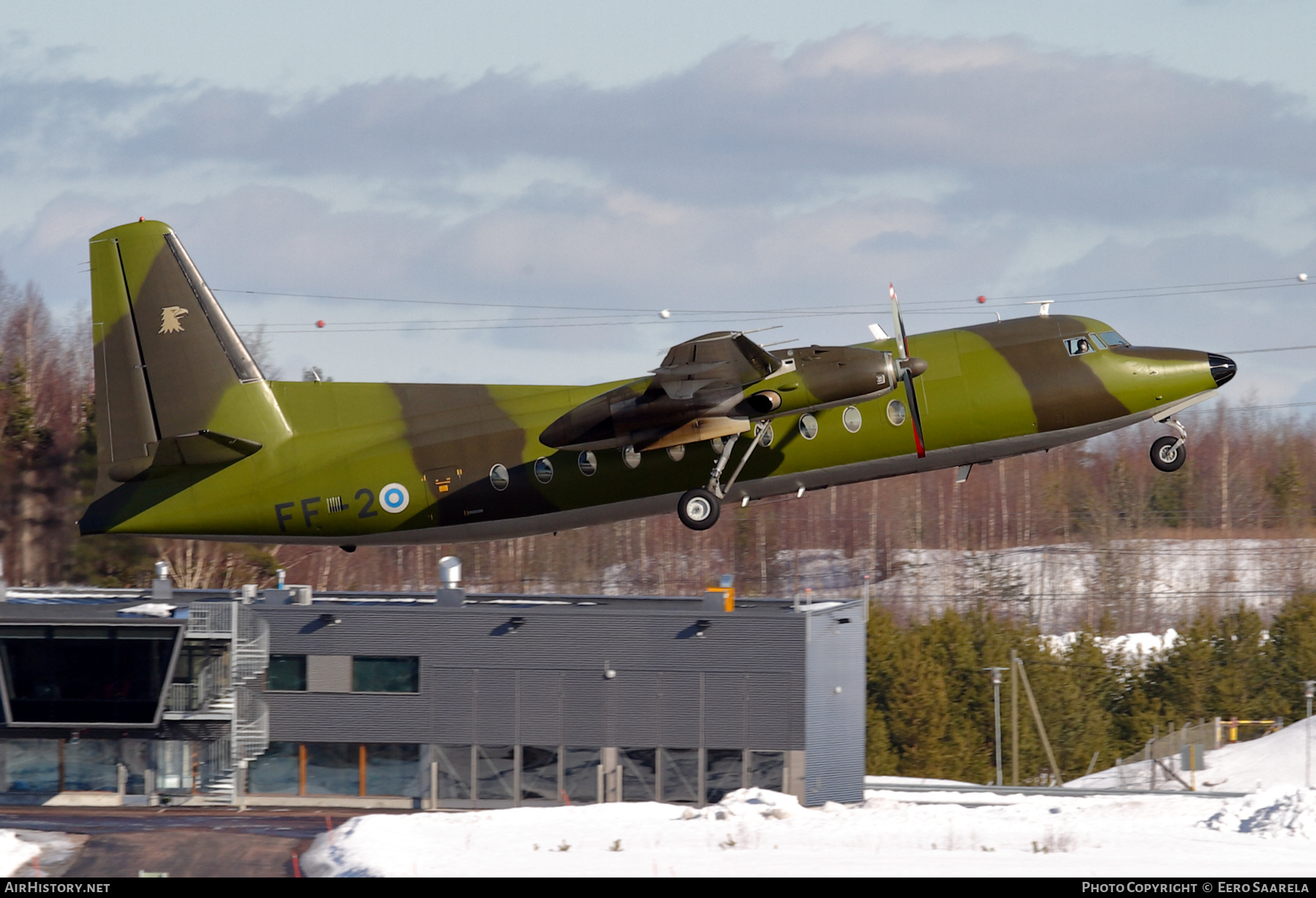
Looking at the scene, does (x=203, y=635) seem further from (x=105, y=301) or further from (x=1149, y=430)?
(x=1149, y=430)

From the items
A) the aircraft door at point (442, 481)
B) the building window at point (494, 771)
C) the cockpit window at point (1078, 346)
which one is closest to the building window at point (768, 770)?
the building window at point (494, 771)

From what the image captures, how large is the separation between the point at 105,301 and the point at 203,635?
17.0 m

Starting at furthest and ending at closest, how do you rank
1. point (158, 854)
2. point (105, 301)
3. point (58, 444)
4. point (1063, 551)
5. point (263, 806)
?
point (1063, 551) < point (58, 444) < point (263, 806) < point (158, 854) < point (105, 301)

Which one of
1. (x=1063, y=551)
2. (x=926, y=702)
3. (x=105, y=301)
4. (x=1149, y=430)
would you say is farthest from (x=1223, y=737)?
(x=105, y=301)

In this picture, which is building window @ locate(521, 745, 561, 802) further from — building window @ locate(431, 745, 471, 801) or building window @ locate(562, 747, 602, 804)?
building window @ locate(431, 745, 471, 801)

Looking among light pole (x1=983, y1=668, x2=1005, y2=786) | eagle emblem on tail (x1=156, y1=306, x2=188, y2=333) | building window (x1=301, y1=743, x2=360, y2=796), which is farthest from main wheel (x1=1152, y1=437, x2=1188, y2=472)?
light pole (x1=983, y1=668, x2=1005, y2=786)

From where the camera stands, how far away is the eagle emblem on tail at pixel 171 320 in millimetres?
35469

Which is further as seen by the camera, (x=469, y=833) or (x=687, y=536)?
(x=687, y=536)

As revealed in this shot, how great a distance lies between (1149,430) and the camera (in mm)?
121875

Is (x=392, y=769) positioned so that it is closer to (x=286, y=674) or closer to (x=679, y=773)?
(x=286, y=674)

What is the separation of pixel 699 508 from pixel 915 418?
4792mm

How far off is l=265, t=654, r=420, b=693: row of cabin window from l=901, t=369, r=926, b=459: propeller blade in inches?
930

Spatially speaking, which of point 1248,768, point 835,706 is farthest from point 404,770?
point 1248,768

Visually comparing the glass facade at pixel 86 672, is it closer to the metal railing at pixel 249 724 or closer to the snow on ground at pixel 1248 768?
the metal railing at pixel 249 724
